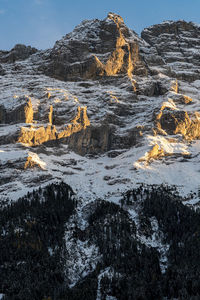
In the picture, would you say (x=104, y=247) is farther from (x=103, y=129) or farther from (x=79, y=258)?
(x=103, y=129)

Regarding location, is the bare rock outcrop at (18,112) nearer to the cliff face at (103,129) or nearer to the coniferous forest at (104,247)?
the cliff face at (103,129)

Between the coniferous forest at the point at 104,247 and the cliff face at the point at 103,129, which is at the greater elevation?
the cliff face at the point at 103,129

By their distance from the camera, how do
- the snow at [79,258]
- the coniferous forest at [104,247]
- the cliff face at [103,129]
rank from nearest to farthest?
the coniferous forest at [104,247]
the snow at [79,258]
the cliff face at [103,129]

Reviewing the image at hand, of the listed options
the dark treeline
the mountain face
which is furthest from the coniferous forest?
the mountain face

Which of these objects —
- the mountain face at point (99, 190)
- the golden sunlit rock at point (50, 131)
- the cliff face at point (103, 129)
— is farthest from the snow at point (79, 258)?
the golden sunlit rock at point (50, 131)

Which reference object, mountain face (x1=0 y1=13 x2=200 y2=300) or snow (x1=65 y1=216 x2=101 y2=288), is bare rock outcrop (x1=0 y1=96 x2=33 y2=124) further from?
snow (x1=65 y1=216 x2=101 y2=288)

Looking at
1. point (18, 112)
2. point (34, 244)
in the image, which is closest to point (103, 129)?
point (18, 112)
